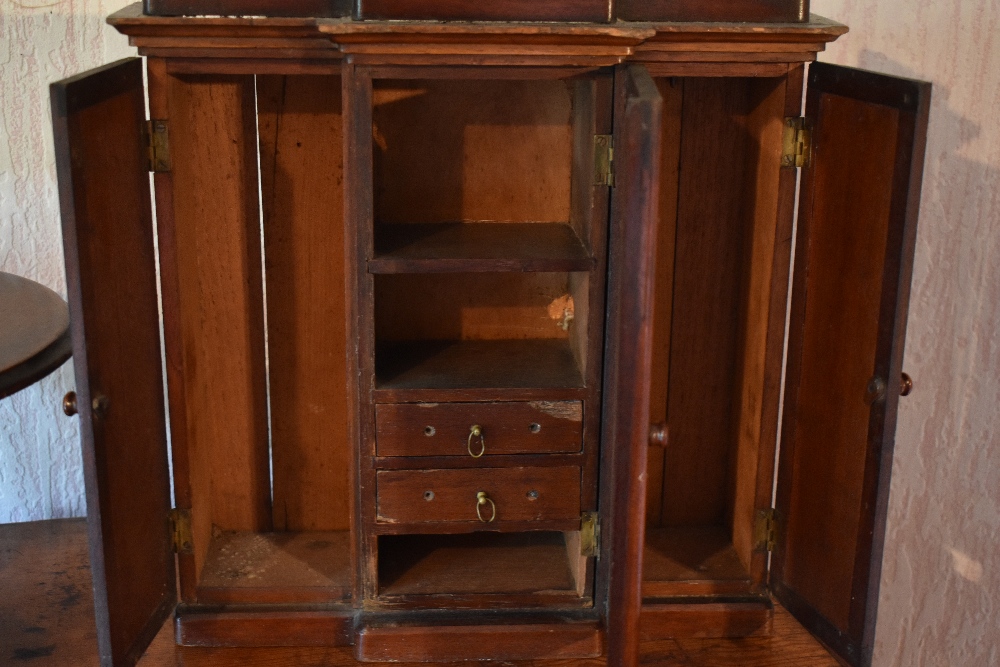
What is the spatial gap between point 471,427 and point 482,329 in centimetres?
39

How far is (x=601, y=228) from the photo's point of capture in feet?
6.66

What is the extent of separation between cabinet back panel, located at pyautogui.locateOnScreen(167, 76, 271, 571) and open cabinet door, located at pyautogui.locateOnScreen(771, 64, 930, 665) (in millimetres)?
1059

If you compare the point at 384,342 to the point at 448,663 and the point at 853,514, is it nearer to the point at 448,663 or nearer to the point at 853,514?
the point at 448,663

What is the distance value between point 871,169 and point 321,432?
48.7 inches

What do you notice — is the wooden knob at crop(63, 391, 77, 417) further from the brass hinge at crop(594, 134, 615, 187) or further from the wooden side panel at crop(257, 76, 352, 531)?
the brass hinge at crop(594, 134, 615, 187)

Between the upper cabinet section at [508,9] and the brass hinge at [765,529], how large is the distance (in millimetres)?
915

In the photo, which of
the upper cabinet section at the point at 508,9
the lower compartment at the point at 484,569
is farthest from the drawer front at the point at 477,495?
the upper cabinet section at the point at 508,9

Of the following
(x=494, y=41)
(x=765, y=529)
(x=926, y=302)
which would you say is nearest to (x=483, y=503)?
(x=765, y=529)

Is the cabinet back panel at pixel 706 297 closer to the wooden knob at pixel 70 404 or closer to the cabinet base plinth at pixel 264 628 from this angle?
the cabinet base plinth at pixel 264 628

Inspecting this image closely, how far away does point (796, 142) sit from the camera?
2.12 meters

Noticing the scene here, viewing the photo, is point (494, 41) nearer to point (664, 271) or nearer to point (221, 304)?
point (664, 271)

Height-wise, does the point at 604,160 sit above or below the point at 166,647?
above

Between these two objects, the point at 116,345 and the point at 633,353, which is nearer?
the point at 633,353

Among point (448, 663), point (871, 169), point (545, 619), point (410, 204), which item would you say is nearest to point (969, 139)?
point (871, 169)
